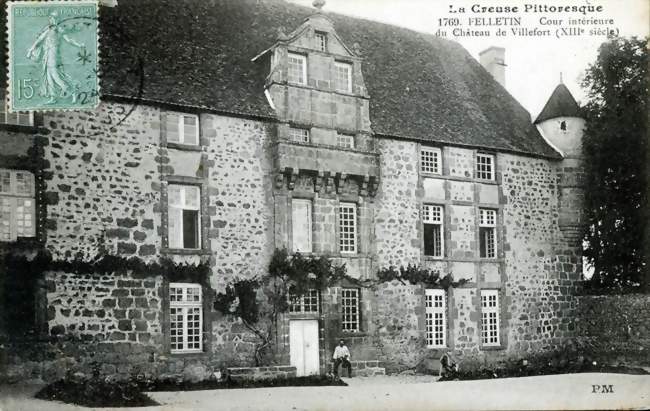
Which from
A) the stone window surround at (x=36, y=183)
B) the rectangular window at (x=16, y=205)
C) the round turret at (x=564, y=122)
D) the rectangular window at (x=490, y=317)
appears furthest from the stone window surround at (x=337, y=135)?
the round turret at (x=564, y=122)

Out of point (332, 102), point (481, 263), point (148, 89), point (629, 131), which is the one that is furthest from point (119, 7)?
point (629, 131)

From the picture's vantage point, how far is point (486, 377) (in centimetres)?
2136

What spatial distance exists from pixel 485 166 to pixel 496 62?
188 inches

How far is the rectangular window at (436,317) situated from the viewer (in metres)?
22.6

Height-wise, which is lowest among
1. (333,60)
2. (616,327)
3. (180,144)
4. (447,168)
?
(616,327)

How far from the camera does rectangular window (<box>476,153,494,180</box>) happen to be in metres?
24.2

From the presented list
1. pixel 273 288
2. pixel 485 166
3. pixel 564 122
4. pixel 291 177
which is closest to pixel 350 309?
pixel 273 288

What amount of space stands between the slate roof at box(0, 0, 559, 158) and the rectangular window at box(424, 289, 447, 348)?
4825mm

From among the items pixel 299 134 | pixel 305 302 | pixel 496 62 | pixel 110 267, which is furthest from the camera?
pixel 496 62

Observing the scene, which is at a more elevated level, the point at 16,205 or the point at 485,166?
the point at 485,166

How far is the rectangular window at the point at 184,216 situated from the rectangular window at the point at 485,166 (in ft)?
31.6

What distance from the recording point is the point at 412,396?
1714 cm

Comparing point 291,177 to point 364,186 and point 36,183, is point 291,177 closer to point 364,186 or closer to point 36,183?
point 364,186

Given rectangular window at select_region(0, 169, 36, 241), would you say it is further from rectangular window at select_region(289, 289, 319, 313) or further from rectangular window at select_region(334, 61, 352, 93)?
rectangular window at select_region(334, 61, 352, 93)
